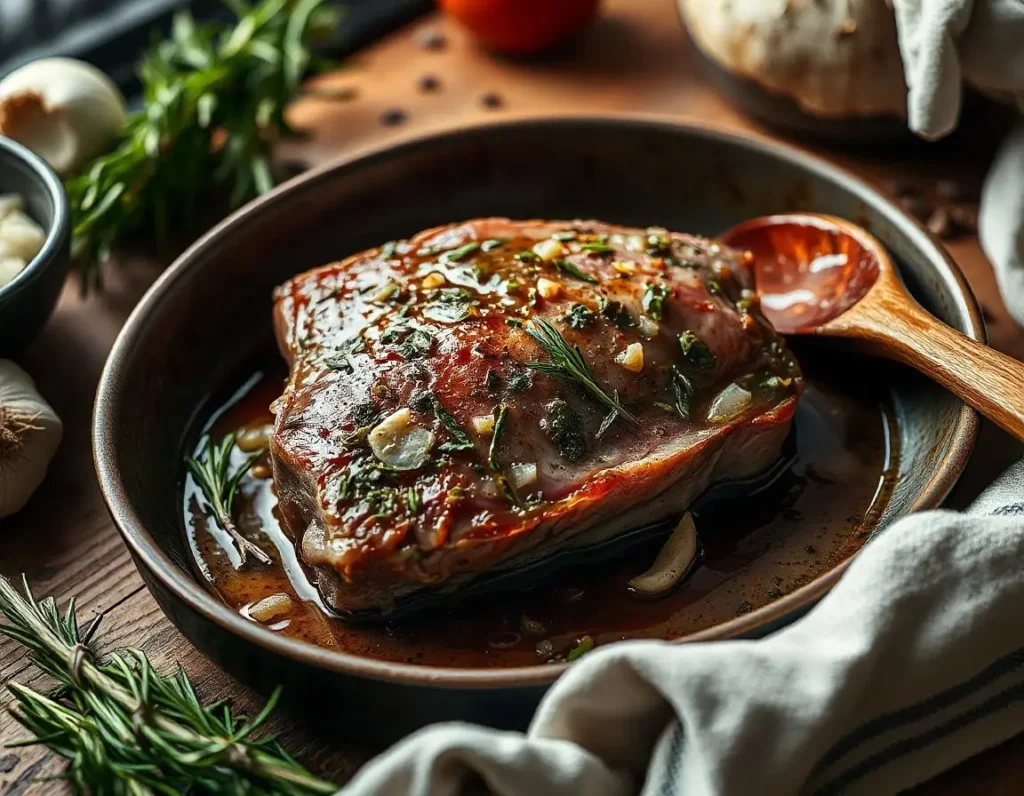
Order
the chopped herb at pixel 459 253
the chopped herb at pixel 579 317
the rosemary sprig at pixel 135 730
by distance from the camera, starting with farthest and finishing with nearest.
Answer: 1. the chopped herb at pixel 459 253
2. the chopped herb at pixel 579 317
3. the rosemary sprig at pixel 135 730

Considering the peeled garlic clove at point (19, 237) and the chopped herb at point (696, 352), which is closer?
the chopped herb at point (696, 352)

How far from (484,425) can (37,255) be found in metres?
1.30

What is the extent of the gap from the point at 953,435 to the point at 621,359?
0.69m

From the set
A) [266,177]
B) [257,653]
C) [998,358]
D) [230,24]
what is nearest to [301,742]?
[257,653]

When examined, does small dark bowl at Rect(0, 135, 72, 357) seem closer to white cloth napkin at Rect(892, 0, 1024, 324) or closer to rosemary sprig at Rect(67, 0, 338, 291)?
rosemary sprig at Rect(67, 0, 338, 291)

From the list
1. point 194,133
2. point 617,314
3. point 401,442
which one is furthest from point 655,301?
point 194,133

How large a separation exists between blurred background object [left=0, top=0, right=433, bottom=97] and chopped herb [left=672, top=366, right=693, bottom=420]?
7.56ft

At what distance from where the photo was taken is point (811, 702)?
1734 millimetres

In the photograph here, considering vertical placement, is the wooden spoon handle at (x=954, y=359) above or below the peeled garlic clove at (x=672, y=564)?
above

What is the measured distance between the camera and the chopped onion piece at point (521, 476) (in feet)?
7.07

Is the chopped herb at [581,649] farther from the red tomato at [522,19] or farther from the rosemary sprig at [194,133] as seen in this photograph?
the red tomato at [522,19]

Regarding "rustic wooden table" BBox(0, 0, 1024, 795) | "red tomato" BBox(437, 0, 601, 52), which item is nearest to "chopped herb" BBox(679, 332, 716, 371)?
"rustic wooden table" BBox(0, 0, 1024, 795)

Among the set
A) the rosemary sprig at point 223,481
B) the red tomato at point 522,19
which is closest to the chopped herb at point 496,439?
the rosemary sprig at point 223,481

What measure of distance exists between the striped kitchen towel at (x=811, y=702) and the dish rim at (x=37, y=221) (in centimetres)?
150
